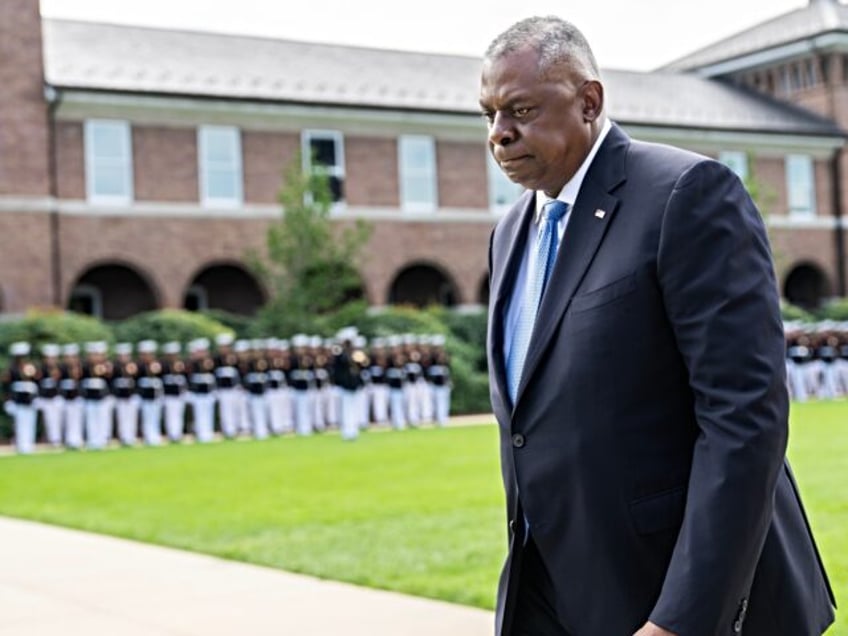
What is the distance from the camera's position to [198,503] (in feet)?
43.8

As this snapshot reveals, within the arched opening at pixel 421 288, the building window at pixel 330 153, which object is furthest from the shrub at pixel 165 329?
the arched opening at pixel 421 288

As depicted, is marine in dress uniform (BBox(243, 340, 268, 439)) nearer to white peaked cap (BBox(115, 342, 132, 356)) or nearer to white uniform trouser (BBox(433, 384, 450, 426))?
white peaked cap (BBox(115, 342, 132, 356))

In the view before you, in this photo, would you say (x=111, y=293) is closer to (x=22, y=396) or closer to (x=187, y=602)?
(x=22, y=396)

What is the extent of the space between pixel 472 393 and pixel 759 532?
94.6 ft

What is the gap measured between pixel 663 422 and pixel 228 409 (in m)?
23.6

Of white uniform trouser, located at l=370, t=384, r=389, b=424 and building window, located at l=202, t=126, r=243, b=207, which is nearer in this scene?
white uniform trouser, located at l=370, t=384, r=389, b=424

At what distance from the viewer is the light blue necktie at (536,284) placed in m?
3.22

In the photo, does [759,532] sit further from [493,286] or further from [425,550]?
[425,550]

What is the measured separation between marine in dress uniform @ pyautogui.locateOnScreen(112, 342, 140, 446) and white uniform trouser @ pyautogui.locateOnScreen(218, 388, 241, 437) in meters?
1.56

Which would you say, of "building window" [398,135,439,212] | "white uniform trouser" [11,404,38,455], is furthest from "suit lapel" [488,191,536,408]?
"building window" [398,135,439,212]

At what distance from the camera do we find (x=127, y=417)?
2520 centimetres

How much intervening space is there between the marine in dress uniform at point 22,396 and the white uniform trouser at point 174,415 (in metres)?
2.33

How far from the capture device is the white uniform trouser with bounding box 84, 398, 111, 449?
24.5 m

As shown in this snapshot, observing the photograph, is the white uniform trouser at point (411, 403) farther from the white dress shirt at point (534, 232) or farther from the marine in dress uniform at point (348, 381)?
the white dress shirt at point (534, 232)
